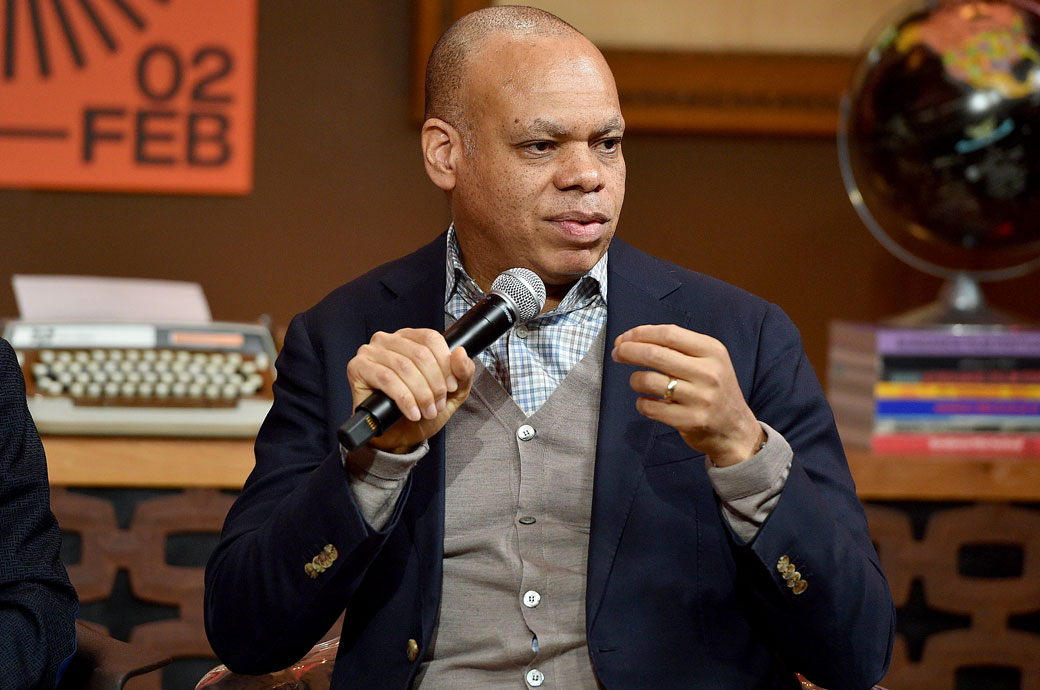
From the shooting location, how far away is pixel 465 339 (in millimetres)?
1138

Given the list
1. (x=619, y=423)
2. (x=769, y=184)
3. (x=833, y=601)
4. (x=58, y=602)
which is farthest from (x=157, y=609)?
(x=769, y=184)

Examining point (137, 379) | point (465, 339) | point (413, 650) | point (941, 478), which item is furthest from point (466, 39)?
point (941, 478)

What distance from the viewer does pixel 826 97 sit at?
2.60 metres

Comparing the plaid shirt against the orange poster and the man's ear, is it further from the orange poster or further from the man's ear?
the orange poster

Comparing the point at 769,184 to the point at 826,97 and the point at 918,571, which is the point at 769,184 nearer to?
A: the point at 826,97

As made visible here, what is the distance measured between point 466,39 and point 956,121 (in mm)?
1155

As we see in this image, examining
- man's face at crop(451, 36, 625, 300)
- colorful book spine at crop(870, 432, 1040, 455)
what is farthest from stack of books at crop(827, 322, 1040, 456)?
man's face at crop(451, 36, 625, 300)

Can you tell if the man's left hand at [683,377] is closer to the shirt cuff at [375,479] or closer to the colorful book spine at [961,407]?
the shirt cuff at [375,479]

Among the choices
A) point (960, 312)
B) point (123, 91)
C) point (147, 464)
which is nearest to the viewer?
point (147, 464)

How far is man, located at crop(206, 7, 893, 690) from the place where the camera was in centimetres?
125

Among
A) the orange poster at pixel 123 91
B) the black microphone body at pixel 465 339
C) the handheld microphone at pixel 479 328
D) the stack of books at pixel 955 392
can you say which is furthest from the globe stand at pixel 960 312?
the orange poster at pixel 123 91

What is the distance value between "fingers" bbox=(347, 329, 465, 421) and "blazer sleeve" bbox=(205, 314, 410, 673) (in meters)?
0.15

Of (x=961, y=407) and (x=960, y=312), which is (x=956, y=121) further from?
(x=961, y=407)

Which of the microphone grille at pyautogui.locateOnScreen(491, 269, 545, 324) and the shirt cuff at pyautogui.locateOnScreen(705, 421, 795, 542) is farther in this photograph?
the microphone grille at pyautogui.locateOnScreen(491, 269, 545, 324)
